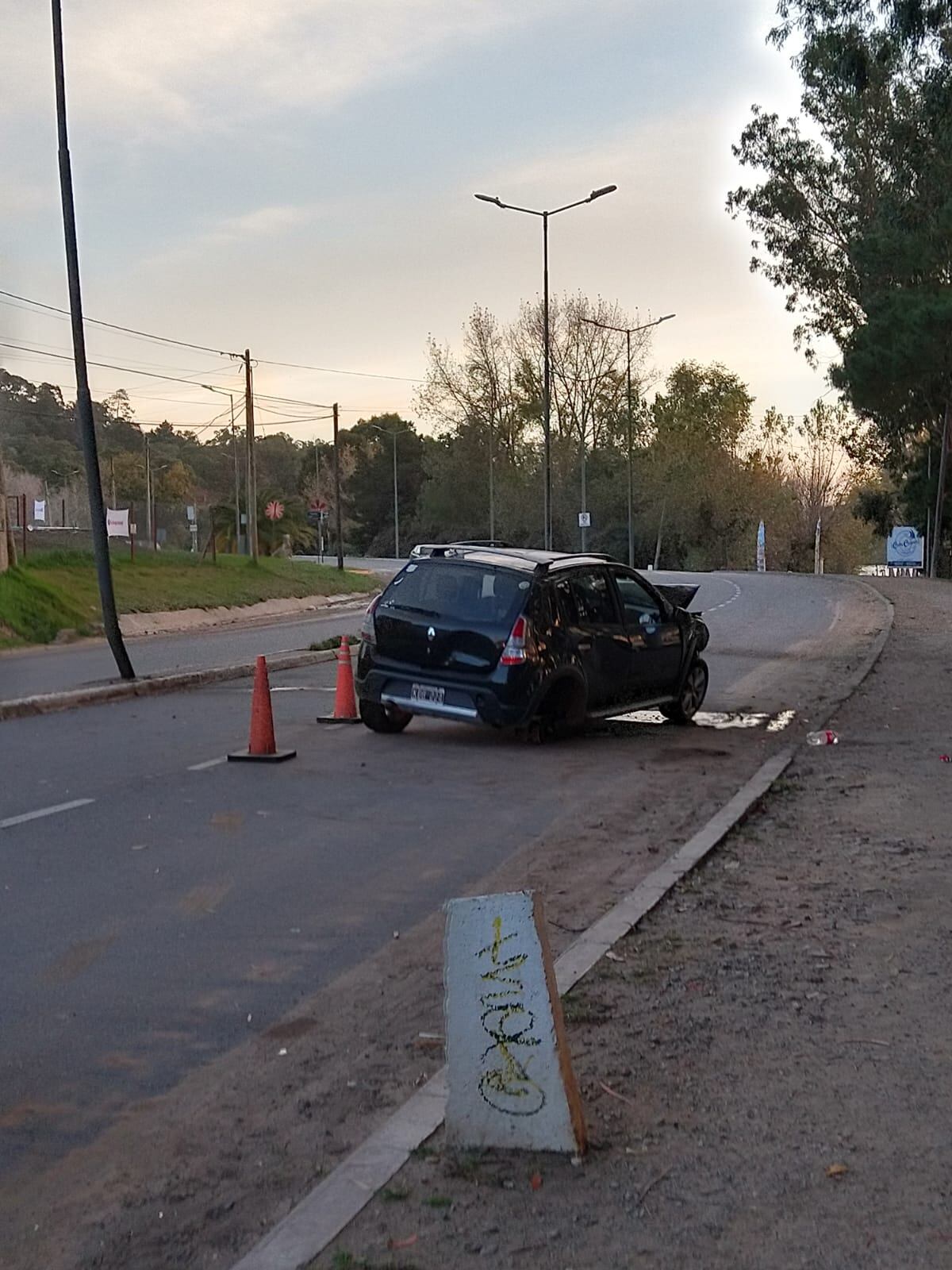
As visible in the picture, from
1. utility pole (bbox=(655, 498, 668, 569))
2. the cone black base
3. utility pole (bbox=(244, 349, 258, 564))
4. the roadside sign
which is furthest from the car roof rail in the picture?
utility pole (bbox=(655, 498, 668, 569))

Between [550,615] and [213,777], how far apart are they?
3.19 m

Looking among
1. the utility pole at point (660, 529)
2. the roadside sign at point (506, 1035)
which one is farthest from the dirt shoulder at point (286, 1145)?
the utility pole at point (660, 529)

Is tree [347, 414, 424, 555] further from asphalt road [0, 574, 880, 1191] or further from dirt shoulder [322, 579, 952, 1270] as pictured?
dirt shoulder [322, 579, 952, 1270]

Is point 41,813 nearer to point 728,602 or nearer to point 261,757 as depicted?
point 261,757

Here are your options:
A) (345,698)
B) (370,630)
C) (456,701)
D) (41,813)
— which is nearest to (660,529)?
(345,698)

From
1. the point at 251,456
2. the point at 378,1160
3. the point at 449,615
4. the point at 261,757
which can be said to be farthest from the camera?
the point at 251,456

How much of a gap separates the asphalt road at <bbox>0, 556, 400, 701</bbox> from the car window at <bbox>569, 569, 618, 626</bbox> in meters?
6.61

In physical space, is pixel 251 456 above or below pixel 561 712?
above

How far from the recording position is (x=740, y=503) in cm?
8894

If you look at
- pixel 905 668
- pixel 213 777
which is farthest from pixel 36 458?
pixel 213 777

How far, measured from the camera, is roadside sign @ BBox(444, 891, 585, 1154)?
409cm

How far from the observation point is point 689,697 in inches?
569

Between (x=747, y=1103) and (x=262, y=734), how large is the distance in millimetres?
7700

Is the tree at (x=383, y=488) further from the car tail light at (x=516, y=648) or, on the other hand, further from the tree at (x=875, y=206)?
the car tail light at (x=516, y=648)
